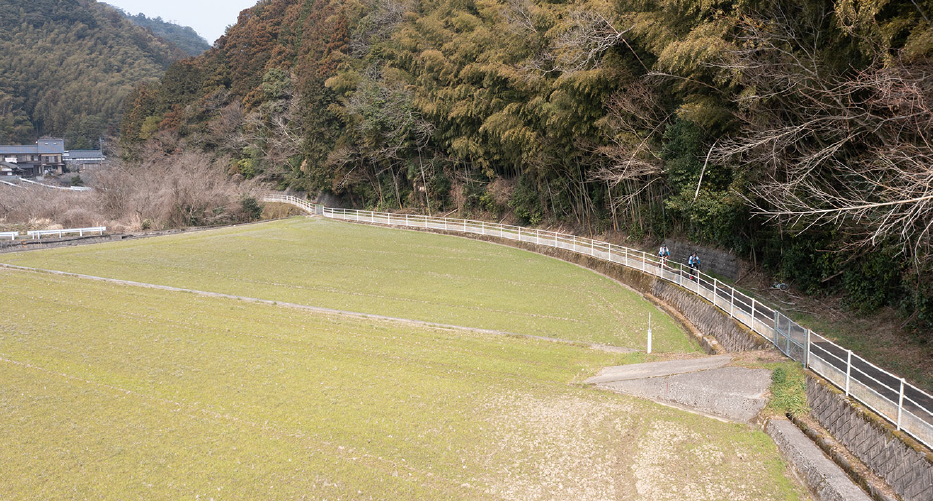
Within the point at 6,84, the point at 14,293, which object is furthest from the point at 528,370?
the point at 6,84

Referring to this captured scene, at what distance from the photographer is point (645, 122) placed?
21.8 meters

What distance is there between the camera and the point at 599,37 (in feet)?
65.7

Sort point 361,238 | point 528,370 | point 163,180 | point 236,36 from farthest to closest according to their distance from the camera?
point 236,36
point 163,180
point 361,238
point 528,370

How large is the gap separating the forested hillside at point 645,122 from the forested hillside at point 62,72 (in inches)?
2586

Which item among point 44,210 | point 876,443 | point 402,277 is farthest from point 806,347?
point 44,210

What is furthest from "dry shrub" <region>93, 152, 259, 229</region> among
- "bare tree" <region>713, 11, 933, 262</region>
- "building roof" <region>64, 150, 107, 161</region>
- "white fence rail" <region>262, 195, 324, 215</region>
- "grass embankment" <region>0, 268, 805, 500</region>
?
"building roof" <region>64, 150, 107, 161</region>

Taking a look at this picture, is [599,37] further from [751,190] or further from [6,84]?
[6,84]

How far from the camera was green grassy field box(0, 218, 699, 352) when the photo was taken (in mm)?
16219

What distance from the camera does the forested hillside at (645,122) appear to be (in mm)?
10820

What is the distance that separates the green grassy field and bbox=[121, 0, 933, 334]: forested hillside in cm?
377

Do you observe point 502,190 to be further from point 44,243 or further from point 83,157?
point 83,157

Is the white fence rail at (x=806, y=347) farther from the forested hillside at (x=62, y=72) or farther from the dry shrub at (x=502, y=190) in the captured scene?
the forested hillside at (x=62, y=72)

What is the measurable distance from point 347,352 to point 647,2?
13.3 meters

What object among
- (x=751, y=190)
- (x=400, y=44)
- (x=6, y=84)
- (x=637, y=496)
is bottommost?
(x=637, y=496)
